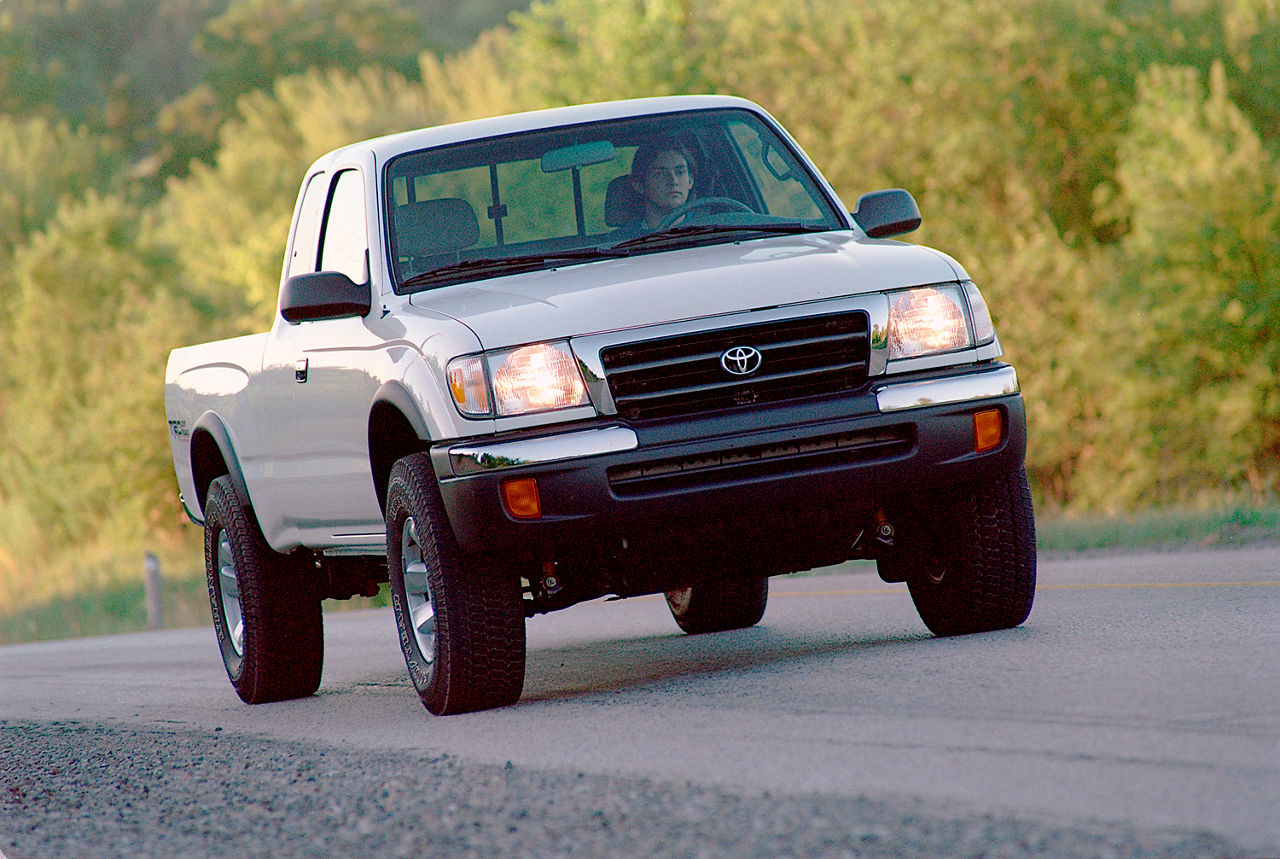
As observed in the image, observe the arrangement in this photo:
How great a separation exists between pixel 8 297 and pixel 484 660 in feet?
178

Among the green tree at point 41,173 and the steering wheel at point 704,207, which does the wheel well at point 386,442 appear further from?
the green tree at point 41,173

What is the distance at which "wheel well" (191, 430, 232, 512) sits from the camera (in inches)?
376

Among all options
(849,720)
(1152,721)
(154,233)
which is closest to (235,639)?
(849,720)

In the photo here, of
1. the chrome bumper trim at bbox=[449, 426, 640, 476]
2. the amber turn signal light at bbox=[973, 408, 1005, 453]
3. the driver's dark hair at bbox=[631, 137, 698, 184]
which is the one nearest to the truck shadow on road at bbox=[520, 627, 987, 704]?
the amber turn signal light at bbox=[973, 408, 1005, 453]

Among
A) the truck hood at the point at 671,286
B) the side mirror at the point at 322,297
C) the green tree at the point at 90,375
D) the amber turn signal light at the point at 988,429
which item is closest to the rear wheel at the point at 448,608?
the truck hood at the point at 671,286

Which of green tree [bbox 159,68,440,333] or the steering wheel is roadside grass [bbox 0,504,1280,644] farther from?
green tree [bbox 159,68,440,333]

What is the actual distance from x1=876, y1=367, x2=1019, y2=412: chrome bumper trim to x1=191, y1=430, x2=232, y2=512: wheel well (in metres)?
3.83

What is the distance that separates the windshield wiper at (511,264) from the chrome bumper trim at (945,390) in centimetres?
127

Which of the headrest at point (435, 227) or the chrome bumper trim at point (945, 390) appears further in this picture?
the headrest at point (435, 227)

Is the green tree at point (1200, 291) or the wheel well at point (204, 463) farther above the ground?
the wheel well at point (204, 463)

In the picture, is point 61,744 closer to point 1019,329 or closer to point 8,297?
point 1019,329

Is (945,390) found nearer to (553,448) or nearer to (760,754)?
(553,448)

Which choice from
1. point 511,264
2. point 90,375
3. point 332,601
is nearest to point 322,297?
point 511,264

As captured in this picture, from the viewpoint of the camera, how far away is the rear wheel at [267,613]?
29.4 feet
